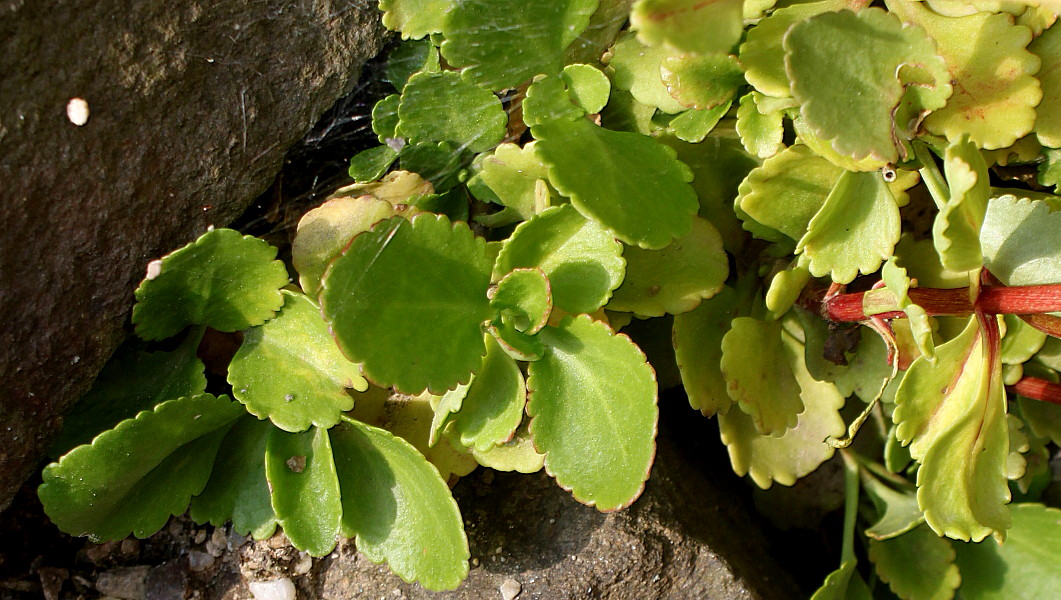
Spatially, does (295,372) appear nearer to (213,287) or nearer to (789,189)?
(213,287)

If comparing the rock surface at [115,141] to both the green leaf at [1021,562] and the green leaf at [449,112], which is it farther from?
the green leaf at [1021,562]

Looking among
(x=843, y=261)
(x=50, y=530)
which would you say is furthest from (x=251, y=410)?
(x=843, y=261)

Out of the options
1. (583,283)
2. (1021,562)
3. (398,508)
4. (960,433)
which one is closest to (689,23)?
(583,283)

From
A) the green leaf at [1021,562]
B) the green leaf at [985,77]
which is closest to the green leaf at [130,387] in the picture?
the green leaf at [985,77]

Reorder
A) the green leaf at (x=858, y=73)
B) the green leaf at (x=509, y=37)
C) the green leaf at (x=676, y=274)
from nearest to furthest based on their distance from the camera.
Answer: the green leaf at (x=858, y=73) → the green leaf at (x=509, y=37) → the green leaf at (x=676, y=274)

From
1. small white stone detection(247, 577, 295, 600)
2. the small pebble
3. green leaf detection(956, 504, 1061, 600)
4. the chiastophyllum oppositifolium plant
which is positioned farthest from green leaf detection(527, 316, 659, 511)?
green leaf detection(956, 504, 1061, 600)

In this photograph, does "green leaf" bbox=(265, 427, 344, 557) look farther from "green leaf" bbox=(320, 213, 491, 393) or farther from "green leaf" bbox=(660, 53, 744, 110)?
"green leaf" bbox=(660, 53, 744, 110)
